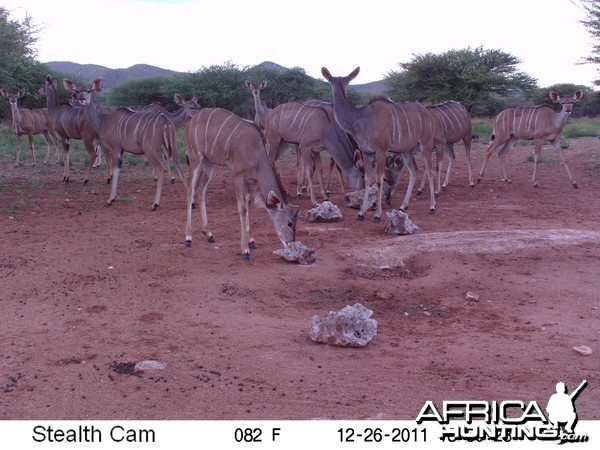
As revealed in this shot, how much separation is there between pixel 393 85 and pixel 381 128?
20.6 m

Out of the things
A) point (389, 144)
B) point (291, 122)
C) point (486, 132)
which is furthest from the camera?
point (486, 132)

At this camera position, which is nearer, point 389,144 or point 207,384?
point 207,384

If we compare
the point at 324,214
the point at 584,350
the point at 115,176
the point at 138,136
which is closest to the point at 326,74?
the point at 324,214

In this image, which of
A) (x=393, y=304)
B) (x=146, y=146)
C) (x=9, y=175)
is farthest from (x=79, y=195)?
(x=393, y=304)

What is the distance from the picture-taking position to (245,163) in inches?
338

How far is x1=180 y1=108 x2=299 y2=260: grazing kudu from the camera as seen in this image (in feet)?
27.7

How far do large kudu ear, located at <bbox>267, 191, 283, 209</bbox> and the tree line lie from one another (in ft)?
52.6

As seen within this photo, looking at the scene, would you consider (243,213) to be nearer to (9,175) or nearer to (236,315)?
(236,315)

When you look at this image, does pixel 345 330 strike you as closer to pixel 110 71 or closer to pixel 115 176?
pixel 115 176

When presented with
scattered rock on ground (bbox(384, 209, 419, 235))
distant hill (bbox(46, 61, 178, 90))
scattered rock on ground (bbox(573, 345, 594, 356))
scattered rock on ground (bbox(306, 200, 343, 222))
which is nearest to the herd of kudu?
scattered rock on ground (bbox(306, 200, 343, 222))

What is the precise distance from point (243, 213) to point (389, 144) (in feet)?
12.1

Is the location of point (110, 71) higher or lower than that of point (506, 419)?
higher

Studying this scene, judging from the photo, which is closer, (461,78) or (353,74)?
(353,74)

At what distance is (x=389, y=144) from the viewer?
11.3m
